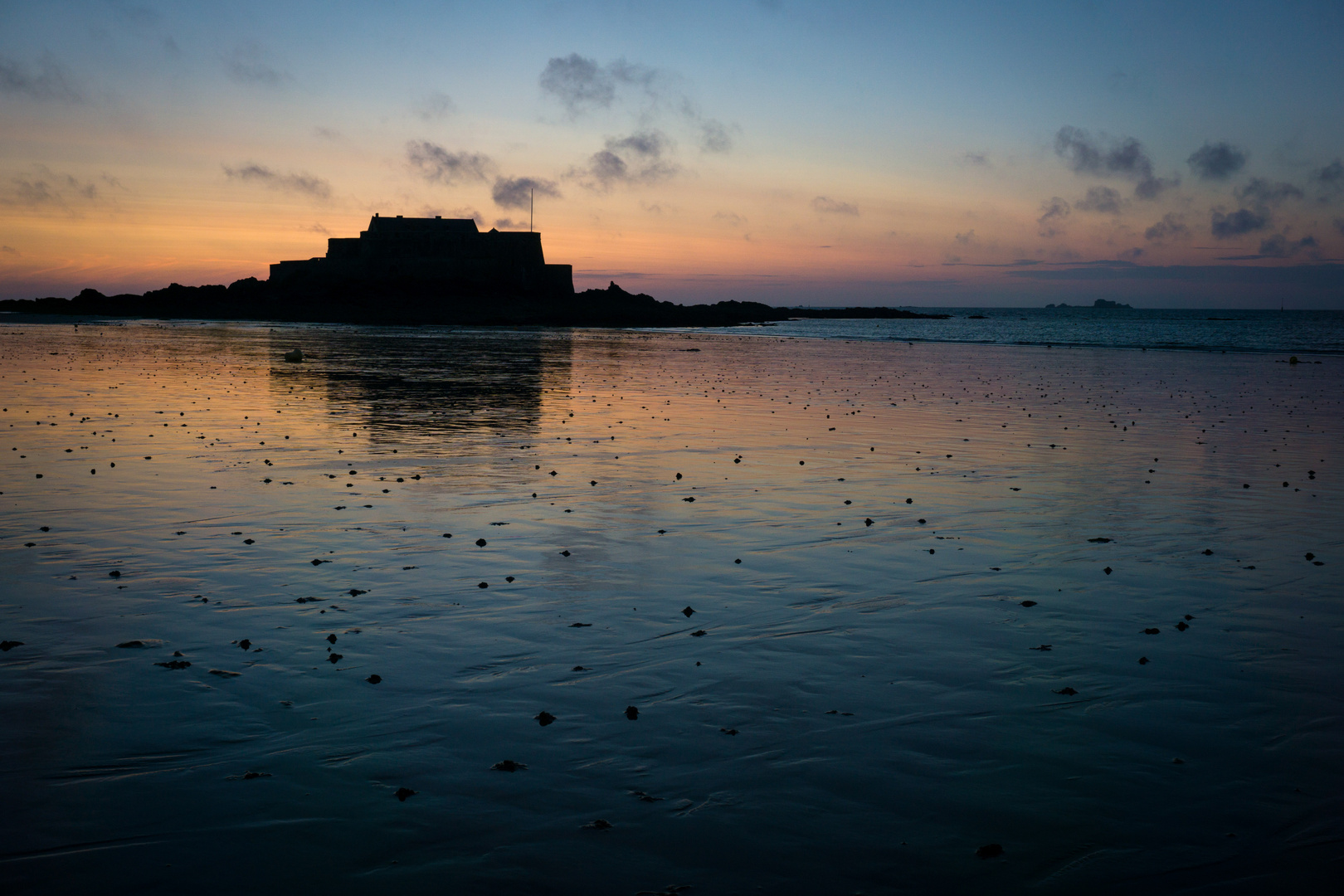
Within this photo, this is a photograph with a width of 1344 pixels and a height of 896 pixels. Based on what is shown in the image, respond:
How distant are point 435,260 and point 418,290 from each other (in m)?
10.5

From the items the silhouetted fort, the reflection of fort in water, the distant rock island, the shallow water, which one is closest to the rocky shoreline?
→ the distant rock island

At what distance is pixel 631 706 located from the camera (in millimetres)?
7254

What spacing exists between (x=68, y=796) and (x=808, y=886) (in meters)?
4.53

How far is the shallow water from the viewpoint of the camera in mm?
5508

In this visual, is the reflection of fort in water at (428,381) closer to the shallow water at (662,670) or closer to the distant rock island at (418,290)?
the shallow water at (662,670)

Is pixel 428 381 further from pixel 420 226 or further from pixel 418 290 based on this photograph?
pixel 420 226

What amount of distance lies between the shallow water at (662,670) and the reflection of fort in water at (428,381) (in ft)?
14.3

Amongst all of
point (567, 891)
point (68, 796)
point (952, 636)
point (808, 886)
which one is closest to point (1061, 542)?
point (952, 636)

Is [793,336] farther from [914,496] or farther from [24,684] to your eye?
[24,684]

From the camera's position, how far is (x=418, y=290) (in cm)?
13612

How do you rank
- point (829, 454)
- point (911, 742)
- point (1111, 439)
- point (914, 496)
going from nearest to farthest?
point (911, 742), point (914, 496), point (829, 454), point (1111, 439)

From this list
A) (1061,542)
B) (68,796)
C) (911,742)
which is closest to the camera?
(68,796)

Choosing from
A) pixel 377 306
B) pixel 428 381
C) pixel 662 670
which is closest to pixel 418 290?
pixel 377 306

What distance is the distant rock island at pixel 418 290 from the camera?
128 m
